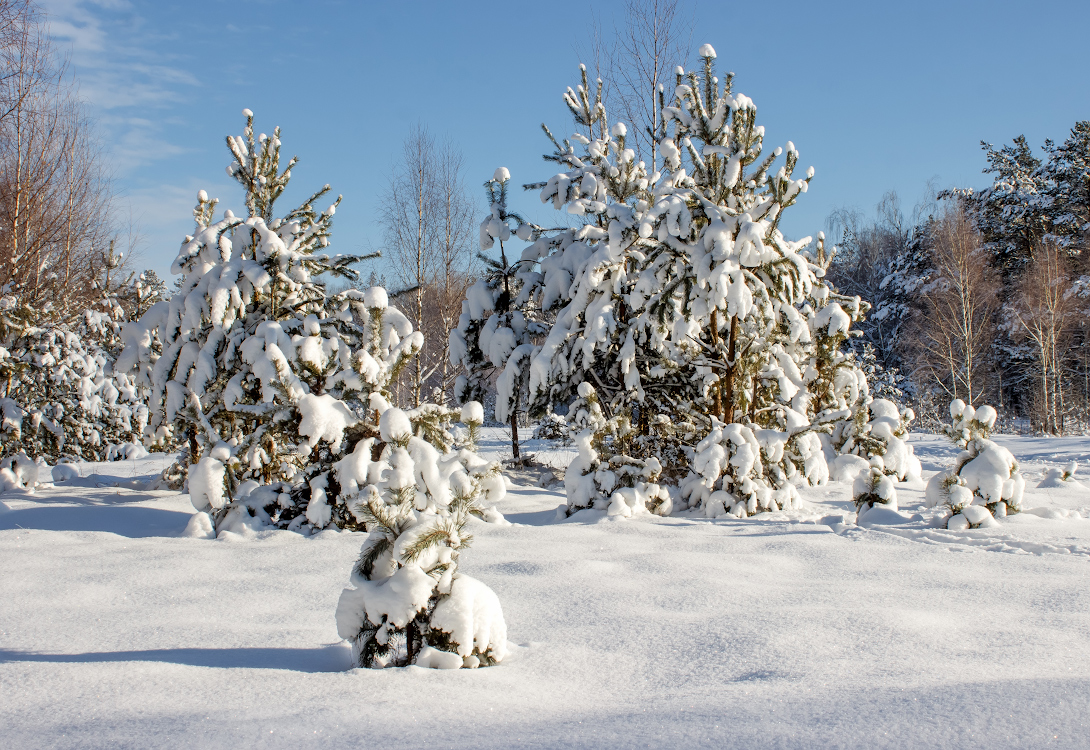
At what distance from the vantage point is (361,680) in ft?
8.28

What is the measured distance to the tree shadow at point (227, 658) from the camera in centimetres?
273

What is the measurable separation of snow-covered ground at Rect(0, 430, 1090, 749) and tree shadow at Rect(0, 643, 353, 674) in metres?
0.02

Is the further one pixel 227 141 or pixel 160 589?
pixel 227 141

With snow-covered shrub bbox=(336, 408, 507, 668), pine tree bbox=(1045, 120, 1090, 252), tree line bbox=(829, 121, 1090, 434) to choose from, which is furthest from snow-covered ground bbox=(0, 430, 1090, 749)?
pine tree bbox=(1045, 120, 1090, 252)

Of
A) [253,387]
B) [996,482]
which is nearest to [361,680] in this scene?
[253,387]

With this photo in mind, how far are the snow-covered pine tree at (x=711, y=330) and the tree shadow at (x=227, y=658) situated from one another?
426cm

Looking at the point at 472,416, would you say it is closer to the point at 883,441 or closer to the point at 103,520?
the point at 103,520

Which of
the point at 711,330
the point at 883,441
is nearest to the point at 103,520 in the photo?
the point at 711,330

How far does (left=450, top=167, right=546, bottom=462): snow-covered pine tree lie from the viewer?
10531 mm

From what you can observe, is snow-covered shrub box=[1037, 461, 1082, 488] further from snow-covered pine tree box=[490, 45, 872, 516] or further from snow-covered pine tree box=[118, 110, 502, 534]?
snow-covered pine tree box=[118, 110, 502, 534]

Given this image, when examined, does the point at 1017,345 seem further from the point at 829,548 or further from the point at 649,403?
the point at 829,548

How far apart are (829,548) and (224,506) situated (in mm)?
4927

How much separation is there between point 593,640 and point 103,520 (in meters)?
4.88

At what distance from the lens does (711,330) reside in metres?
7.75
